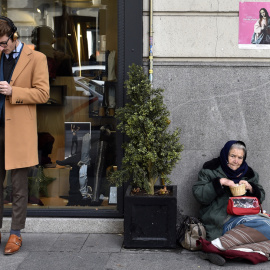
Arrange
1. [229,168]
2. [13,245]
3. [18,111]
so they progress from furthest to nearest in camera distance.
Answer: [229,168]
[13,245]
[18,111]

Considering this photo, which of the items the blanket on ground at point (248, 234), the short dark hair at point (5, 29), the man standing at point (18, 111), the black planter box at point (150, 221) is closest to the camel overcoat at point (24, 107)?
the man standing at point (18, 111)

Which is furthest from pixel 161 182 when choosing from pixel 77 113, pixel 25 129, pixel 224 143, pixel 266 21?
pixel 266 21

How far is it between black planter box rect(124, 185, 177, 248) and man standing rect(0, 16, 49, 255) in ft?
3.33

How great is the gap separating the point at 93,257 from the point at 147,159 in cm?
104

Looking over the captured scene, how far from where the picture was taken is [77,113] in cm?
616

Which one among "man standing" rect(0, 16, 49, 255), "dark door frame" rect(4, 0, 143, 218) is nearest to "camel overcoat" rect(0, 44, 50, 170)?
"man standing" rect(0, 16, 49, 255)

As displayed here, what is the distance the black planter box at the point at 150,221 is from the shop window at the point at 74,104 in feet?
2.49

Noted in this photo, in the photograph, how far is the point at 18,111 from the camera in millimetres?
5125

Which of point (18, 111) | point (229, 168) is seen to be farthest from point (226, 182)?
point (18, 111)

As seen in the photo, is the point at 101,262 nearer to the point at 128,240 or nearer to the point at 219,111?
the point at 128,240

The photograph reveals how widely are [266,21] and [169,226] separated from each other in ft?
7.73

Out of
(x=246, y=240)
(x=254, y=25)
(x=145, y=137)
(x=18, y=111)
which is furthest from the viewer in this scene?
(x=254, y=25)

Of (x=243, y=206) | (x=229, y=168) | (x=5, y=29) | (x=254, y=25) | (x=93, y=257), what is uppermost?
(x=254, y=25)

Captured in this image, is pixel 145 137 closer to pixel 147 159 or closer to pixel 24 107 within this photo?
pixel 147 159
